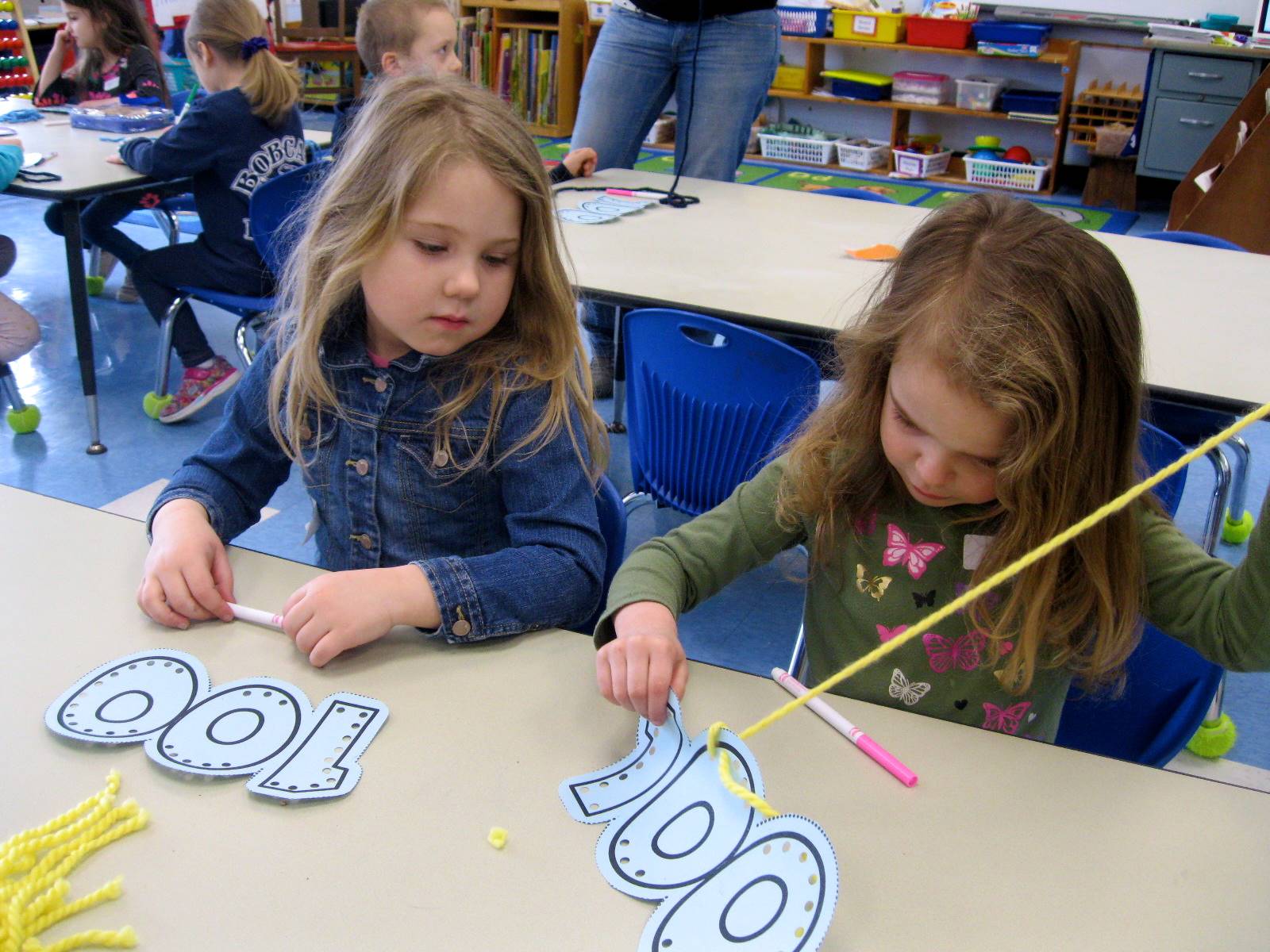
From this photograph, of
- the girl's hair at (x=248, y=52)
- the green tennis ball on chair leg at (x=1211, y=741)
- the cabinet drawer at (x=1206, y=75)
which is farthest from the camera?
the cabinet drawer at (x=1206, y=75)

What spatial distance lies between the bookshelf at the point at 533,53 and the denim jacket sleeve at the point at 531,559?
19.1ft

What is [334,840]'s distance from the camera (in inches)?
26.9

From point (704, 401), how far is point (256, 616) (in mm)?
1008

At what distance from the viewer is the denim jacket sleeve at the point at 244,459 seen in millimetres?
1111

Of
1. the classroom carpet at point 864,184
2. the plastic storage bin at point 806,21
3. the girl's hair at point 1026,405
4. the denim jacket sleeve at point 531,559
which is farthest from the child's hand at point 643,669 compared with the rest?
the plastic storage bin at point 806,21

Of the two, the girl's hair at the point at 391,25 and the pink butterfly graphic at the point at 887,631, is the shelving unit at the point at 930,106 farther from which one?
the pink butterfly graphic at the point at 887,631

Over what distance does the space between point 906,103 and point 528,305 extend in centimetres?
539

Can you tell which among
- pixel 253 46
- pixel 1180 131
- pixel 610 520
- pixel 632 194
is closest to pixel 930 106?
pixel 1180 131

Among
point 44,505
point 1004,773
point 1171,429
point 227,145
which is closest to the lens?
point 1004,773

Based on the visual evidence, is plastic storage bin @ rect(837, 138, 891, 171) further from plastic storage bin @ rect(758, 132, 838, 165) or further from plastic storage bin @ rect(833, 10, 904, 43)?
plastic storage bin @ rect(833, 10, 904, 43)

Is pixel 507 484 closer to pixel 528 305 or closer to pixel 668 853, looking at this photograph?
pixel 528 305

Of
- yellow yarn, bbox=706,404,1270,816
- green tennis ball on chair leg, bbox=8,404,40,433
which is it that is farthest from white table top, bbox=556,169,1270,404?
green tennis ball on chair leg, bbox=8,404,40,433

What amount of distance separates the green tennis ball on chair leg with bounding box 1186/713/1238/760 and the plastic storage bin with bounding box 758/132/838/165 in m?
4.83

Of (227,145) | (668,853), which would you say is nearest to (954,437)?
(668,853)
